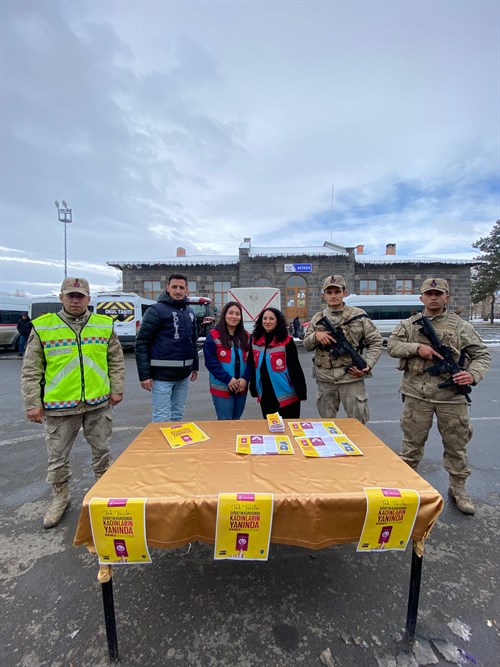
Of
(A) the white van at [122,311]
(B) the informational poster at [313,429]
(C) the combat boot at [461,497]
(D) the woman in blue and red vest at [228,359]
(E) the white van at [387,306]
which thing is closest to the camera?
(B) the informational poster at [313,429]

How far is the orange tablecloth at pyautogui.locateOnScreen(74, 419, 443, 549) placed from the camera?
148 centimetres

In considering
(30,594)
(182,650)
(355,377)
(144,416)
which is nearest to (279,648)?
(182,650)

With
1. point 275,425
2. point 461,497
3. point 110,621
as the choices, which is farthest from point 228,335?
point 461,497

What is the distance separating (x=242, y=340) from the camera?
3.42 meters

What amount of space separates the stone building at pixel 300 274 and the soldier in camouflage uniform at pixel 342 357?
1796 centimetres

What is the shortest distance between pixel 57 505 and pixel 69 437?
0.57m

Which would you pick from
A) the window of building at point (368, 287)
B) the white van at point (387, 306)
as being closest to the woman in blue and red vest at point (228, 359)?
the white van at point (387, 306)

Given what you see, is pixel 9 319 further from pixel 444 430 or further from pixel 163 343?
pixel 444 430

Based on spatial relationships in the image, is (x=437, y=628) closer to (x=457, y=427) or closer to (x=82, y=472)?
(x=457, y=427)

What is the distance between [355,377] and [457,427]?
967mm

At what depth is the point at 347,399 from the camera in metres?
3.22

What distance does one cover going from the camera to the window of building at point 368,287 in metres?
22.0

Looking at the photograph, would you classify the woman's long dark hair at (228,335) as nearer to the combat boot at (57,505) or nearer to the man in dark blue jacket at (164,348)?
the man in dark blue jacket at (164,348)

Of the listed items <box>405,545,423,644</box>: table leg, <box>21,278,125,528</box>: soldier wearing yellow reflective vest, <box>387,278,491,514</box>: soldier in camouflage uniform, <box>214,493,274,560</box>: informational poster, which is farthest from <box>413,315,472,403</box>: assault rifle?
<box>21,278,125,528</box>: soldier wearing yellow reflective vest
